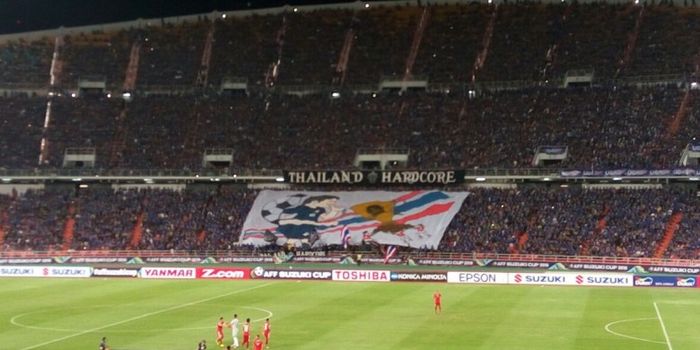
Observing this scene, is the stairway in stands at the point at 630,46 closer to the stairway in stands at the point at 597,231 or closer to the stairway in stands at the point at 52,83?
the stairway in stands at the point at 597,231

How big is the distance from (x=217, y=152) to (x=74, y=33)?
1035 inches

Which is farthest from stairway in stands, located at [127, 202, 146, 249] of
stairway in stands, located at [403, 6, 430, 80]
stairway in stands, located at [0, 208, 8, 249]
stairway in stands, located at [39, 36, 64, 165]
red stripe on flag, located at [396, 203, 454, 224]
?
stairway in stands, located at [403, 6, 430, 80]

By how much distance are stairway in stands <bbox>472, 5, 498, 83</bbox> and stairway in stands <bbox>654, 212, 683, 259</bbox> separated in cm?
2461

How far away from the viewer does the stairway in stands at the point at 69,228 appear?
69750mm

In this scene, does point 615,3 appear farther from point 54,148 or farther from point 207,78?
point 54,148

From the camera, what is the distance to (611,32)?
79000mm

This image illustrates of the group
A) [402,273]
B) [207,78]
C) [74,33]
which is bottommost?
[402,273]

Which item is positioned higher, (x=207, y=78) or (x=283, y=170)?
(x=207, y=78)

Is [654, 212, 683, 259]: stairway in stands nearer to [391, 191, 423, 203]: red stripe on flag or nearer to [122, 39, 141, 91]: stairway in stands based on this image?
[391, 191, 423, 203]: red stripe on flag

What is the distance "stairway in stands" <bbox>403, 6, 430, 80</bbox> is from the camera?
271 feet

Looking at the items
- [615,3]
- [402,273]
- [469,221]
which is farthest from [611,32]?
[402,273]

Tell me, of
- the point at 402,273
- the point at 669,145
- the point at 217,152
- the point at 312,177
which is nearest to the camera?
the point at 402,273

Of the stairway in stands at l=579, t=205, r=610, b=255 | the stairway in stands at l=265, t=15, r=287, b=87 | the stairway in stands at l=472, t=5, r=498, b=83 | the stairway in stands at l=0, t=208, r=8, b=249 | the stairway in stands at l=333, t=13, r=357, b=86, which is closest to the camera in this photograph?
the stairway in stands at l=579, t=205, r=610, b=255

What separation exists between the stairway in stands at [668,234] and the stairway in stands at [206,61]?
4672cm
